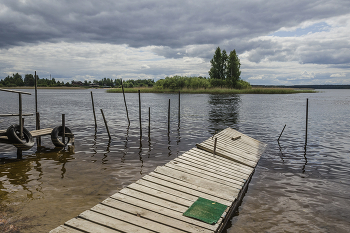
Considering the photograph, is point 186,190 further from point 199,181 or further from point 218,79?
point 218,79

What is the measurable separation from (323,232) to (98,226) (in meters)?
5.73

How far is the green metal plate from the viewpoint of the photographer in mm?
5449

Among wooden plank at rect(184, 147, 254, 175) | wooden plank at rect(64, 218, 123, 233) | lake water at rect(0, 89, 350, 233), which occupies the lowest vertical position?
lake water at rect(0, 89, 350, 233)

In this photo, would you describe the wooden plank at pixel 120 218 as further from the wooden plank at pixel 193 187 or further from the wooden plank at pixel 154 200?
the wooden plank at pixel 193 187

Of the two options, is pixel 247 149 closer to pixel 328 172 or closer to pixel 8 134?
pixel 328 172

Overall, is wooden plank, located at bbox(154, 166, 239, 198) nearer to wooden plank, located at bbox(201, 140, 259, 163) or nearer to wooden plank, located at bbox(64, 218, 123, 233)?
wooden plank, located at bbox(64, 218, 123, 233)

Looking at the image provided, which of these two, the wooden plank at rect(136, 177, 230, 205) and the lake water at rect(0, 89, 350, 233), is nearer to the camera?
the wooden plank at rect(136, 177, 230, 205)

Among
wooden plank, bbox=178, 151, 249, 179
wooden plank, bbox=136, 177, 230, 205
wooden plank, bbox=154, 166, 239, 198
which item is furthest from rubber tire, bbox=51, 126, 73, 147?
wooden plank, bbox=136, 177, 230, 205

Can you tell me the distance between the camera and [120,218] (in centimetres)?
514

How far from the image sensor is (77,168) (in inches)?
425

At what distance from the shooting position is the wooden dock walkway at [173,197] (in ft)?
16.2

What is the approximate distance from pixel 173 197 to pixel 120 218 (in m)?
1.69

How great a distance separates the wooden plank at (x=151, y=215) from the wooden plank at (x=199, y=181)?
219cm

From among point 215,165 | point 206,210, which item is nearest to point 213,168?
point 215,165
